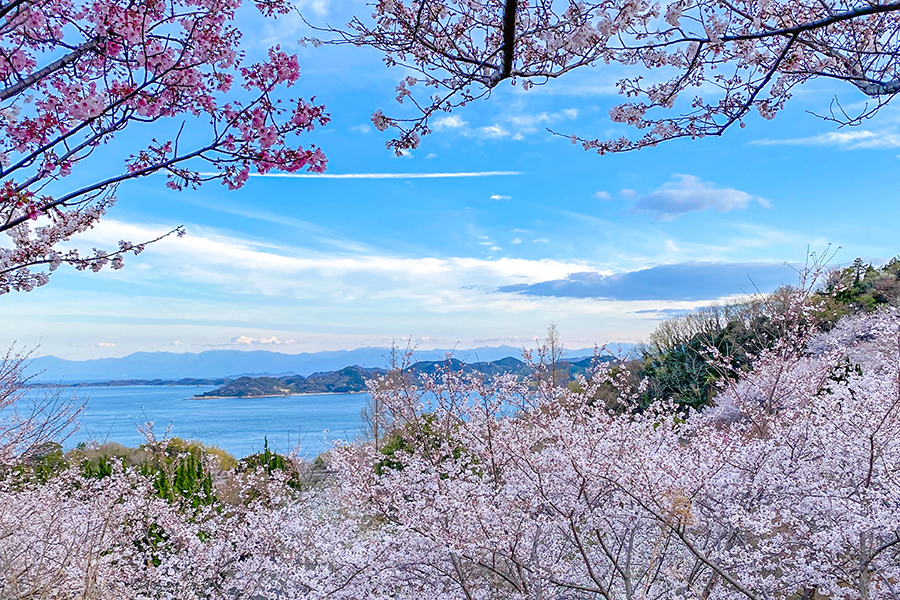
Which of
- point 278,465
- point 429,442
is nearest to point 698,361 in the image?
point 278,465

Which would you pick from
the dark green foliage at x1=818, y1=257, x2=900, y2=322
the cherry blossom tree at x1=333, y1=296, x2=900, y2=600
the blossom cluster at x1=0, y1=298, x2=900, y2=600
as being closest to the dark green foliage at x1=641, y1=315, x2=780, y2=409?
the dark green foliage at x1=818, y1=257, x2=900, y2=322

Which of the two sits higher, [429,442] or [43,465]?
[429,442]

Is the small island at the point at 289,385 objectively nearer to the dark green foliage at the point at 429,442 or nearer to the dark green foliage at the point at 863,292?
the dark green foliage at the point at 863,292

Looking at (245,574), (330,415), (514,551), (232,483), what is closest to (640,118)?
(514,551)

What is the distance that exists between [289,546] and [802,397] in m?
5.33

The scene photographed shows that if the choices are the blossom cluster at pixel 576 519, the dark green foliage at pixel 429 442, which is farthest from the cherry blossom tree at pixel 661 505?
the dark green foliage at pixel 429 442

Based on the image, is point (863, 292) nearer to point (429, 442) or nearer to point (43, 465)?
point (429, 442)

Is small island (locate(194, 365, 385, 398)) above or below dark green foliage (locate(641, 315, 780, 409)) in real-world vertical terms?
below

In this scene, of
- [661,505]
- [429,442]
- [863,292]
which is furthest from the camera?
[863,292]

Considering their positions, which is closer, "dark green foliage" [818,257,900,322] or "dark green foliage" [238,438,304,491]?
"dark green foliage" [238,438,304,491]

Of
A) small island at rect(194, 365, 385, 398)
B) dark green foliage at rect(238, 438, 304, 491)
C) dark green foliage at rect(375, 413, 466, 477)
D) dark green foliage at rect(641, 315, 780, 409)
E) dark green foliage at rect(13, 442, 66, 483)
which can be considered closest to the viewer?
dark green foliage at rect(375, 413, 466, 477)

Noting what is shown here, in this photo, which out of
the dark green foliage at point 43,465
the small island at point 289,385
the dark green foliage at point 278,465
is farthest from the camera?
the small island at point 289,385

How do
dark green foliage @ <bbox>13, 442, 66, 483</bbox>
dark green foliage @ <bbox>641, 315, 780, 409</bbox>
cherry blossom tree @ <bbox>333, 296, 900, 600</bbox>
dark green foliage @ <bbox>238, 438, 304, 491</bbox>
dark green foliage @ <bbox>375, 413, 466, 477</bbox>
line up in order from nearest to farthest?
cherry blossom tree @ <bbox>333, 296, 900, 600</bbox> → dark green foliage @ <bbox>375, 413, 466, 477</bbox> → dark green foliage @ <bbox>13, 442, 66, 483</bbox> → dark green foliage @ <bbox>238, 438, 304, 491</bbox> → dark green foliage @ <bbox>641, 315, 780, 409</bbox>

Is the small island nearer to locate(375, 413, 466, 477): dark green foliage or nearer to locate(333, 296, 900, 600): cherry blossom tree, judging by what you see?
locate(375, 413, 466, 477): dark green foliage
